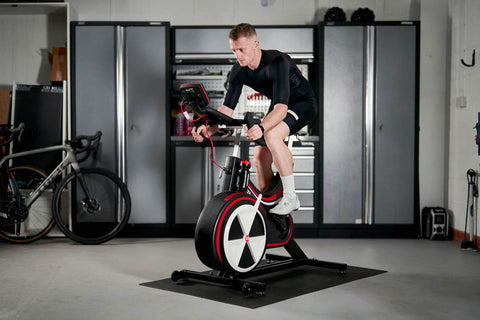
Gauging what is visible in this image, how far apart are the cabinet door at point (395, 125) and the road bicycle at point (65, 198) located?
7.75 feet

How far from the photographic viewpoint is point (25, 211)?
471 centimetres

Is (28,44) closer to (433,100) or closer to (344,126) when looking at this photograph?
(344,126)

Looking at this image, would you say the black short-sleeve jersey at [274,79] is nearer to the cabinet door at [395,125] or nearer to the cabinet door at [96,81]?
the cabinet door at [395,125]

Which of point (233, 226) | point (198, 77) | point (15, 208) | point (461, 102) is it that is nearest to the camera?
point (233, 226)

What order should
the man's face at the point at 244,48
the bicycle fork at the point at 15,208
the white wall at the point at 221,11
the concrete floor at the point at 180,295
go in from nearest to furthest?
the concrete floor at the point at 180,295, the man's face at the point at 244,48, the bicycle fork at the point at 15,208, the white wall at the point at 221,11

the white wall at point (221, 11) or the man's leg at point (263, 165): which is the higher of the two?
the white wall at point (221, 11)

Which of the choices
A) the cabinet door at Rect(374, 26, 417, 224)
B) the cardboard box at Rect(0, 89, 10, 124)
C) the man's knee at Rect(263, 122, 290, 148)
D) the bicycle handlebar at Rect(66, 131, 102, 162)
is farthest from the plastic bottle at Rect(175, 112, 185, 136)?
the man's knee at Rect(263, 122, 290, 148)

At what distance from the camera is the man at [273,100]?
124 inches

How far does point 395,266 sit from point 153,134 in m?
2.52

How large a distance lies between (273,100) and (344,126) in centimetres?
210

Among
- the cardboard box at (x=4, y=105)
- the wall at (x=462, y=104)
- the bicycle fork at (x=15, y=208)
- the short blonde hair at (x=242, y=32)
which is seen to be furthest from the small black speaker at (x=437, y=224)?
the cardboard box at (x=4, y=105)

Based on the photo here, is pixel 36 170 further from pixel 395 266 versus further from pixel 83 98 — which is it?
pixel 395 266

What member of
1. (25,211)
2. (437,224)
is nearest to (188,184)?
(25,211)

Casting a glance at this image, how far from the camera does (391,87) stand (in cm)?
511
